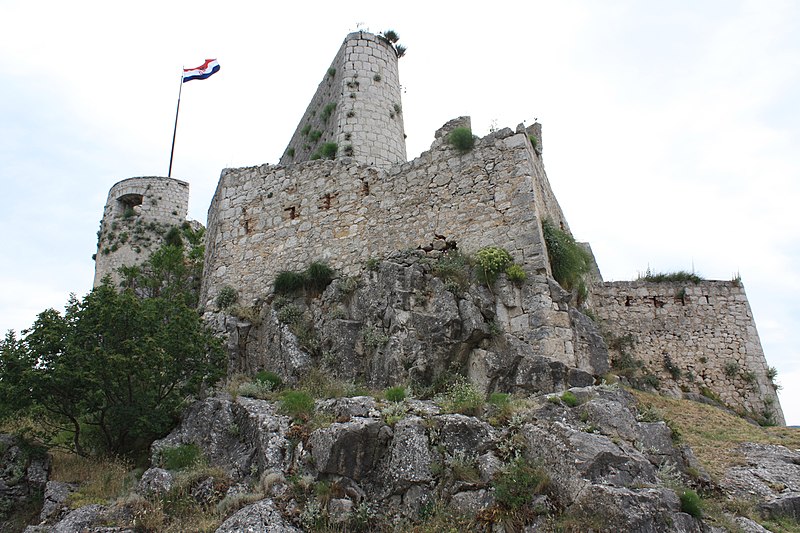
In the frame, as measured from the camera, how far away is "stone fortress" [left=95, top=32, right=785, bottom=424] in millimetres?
14438

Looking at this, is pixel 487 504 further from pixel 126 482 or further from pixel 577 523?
pixel 126 482

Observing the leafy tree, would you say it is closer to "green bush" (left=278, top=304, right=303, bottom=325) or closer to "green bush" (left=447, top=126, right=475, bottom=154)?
"green bush" (left=278, top=304, right=303, bottom=325)

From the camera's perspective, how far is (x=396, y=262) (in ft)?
50.1

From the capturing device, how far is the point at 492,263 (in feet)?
46.4

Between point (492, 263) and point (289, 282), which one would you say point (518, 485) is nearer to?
point (492, 263)

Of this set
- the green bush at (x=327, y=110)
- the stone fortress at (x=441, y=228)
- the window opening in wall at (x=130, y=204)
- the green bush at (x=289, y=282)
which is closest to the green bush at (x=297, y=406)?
the stone fortress at (x=441, y=228)

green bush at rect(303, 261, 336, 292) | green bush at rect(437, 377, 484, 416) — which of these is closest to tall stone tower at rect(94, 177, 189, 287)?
green bush at rect(303, 261, 336, 292)

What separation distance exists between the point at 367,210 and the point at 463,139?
2902 millimetres

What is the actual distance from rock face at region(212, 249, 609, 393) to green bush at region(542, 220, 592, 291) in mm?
873

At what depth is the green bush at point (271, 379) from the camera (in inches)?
543

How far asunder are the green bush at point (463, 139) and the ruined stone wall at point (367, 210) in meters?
0.14

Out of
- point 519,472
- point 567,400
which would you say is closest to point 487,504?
point 519,472

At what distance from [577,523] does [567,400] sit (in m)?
2.94

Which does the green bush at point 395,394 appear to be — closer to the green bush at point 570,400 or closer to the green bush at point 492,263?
the green bush at point 570,400
